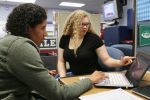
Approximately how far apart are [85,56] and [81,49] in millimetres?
72

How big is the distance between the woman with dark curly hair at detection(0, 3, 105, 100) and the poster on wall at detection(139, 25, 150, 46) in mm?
→ 651

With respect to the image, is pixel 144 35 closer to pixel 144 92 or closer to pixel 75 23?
pixel 144 92

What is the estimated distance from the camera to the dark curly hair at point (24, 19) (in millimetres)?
964

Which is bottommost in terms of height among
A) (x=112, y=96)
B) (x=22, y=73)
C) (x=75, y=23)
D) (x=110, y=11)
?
(x=112, y=96)

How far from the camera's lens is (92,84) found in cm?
116

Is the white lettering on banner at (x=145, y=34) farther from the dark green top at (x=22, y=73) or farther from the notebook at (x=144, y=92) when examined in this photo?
the dark green top at (x=22, y=73)

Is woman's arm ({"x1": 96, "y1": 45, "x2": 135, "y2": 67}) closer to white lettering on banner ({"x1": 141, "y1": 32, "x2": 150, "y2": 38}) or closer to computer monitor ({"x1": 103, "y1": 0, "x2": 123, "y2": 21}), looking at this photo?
white lettering on banner ({"x1": 141, "y1": 32, "x2": 150, "y2": 38})

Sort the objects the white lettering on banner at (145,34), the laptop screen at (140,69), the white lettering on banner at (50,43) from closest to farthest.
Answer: the laptop screen at (140,69) < the white lettering on banner at (145,34) < the white lettering on banner at (50,43)

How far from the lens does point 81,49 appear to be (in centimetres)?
184

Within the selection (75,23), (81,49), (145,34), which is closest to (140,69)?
(145,34)

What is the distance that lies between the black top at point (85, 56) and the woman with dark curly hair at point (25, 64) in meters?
0.81

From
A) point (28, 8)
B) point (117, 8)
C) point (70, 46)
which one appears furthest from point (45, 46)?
point (117, 8)

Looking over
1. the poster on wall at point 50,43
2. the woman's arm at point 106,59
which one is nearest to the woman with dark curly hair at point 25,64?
the woman's arm at point 106,59

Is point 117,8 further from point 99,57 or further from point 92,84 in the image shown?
point 92,84
